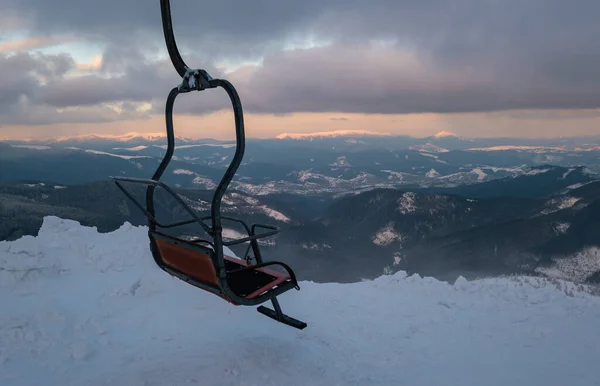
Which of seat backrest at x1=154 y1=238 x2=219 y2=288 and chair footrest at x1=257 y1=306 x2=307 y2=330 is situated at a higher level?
seat backrest at x1=154 y1=238 x2=219 y2=288

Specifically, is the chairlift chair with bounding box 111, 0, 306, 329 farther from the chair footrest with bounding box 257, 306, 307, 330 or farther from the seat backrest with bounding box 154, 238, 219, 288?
the chair footrest with bounding box 257, 306, 307, 330

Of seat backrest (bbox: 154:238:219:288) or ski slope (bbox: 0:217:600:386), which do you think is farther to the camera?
ski slope (bbox: 0:217:600:386)

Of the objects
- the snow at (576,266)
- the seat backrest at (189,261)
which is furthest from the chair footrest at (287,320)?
the snow at (576,266)

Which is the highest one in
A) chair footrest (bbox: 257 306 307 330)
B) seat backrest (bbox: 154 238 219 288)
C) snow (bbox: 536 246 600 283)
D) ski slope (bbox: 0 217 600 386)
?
seat backrest (bbox: 154 238 219 288)

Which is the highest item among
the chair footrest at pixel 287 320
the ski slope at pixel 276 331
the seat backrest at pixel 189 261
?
the seat backrest at pixel 189 261

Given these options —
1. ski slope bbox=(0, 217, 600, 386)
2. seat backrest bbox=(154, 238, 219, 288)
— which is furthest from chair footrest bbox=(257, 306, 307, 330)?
seat backrest bbox=(154, 238, 219, 288)

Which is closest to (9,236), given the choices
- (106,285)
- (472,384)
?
(106,285)

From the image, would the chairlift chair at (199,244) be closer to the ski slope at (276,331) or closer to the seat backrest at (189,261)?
the seat backrest at (189,261)

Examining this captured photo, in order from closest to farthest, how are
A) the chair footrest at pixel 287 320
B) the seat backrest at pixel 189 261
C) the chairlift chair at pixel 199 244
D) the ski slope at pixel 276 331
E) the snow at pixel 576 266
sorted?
the chairlift chair at pixel 199 244, the seat backrest at pixel 189 261, the chair footrest at pixel 287 320, the ski slope at pixel 276 331, the snow at pixel 576 266
